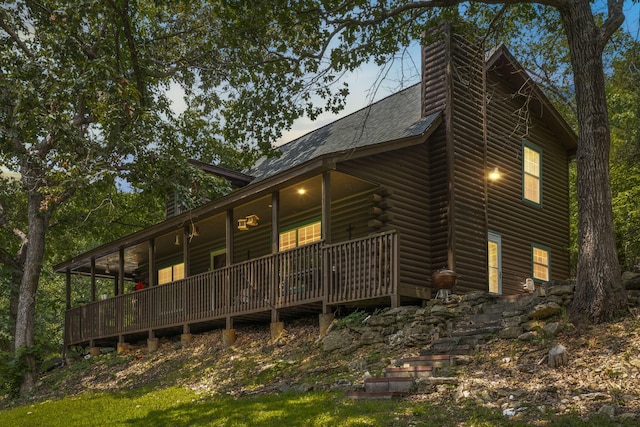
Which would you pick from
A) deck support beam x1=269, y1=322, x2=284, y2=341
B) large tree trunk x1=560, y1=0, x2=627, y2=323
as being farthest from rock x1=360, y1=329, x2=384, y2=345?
large tree trunk x1=560, y1=0, x2=627, y2=323

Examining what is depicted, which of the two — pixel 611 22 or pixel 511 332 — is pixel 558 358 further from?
pixel 611 22

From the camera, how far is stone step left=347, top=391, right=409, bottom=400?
857 centimetres

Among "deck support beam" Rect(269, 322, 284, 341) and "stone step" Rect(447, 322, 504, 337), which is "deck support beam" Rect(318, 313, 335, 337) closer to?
"deck support beam" Rect(269, 322, 284, 341)

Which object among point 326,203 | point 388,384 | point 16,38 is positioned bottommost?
point 388,384

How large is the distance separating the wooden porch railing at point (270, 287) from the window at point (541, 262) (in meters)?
7.47

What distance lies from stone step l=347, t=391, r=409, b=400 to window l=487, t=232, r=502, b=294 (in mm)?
8940

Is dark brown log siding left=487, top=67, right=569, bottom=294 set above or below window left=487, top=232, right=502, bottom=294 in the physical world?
above

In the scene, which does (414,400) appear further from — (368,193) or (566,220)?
(566,220)

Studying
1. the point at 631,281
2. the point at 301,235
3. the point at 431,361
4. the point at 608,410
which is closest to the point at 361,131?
the point at 301,235

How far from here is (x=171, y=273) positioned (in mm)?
24156

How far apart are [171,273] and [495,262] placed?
12.0 metres

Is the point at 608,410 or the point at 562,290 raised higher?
the point at 562,290

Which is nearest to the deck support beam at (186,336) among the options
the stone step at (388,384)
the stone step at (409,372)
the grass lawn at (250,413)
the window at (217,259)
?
the grass lawn at (250,413)

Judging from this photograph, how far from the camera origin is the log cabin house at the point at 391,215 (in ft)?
44.4
